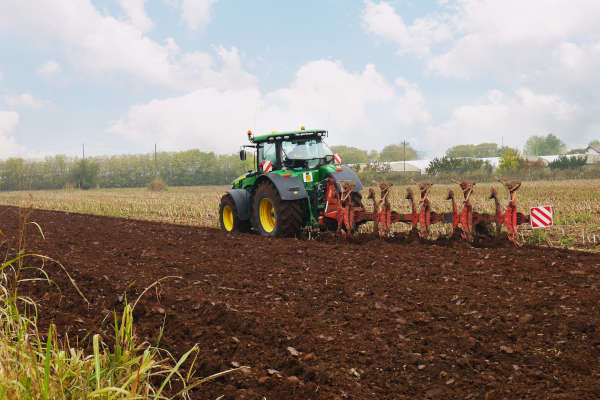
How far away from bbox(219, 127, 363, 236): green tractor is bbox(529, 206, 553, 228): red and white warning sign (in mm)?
2732

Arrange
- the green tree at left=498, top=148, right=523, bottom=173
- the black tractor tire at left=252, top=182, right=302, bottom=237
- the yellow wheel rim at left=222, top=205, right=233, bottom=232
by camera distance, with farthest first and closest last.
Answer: the green tree at left=498, top=148, right=523, bottom=173 → the yellow wheel rim at left=222, top=205, right=233, bottom=232 → the black tractor tire at left=252, top=182, right=302, bottom=237

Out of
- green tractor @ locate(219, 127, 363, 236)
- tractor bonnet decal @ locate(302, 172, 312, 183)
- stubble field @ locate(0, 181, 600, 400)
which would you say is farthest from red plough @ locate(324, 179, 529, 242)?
tractor bonnet decal @ locate(302, 172, 312, 183)

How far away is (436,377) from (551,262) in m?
3.25

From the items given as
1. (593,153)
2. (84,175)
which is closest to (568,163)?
(593,153)

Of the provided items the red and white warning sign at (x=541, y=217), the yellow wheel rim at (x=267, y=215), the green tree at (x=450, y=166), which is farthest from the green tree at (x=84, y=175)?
the red and white warning sign at (x=541, y=217)

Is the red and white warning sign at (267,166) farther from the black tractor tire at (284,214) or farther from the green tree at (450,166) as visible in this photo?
the green tree at (450,166)

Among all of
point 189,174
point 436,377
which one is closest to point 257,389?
point 436,377

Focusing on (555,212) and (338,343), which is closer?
(338,343)

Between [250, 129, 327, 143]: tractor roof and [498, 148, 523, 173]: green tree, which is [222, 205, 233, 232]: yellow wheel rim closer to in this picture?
[250, 129, 327, 143]: tractor roof

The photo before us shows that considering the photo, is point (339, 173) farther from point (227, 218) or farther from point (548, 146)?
point (548, 146)

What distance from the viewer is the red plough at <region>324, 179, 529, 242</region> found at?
689cm

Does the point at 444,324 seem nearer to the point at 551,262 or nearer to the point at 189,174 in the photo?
the point at 551,262

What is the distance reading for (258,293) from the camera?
4980 mm

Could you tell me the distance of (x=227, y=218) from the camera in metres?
10.5
